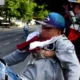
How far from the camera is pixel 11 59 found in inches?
151

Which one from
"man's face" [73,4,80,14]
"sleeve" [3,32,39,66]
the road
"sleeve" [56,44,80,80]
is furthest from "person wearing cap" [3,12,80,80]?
the road

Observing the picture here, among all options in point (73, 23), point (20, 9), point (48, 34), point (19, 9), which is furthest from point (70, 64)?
point (19, 9)

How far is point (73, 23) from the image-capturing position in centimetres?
385

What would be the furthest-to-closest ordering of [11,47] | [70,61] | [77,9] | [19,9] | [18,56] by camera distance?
[19,9]
[11,47]
[77,9]
[18,56]
[70,61]

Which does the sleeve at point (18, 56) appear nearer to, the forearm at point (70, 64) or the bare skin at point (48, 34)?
the bare skin at point (48, 34)

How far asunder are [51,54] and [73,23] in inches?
18.7

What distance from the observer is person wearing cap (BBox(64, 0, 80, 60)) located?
3801 mm

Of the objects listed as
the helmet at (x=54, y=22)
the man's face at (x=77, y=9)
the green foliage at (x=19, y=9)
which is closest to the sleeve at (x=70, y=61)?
the helmet at (x=54, y=22)

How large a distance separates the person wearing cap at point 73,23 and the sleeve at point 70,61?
1.25 feet

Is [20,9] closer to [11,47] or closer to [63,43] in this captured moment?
[11,47]

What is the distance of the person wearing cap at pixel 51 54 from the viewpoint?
133 inches

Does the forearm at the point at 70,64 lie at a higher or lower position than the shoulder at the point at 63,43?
lower

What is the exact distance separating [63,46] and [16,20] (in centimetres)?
9066

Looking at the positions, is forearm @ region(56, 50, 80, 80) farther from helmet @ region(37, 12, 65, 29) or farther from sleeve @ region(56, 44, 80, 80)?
helmet @ region(37, 12, 65, 29)
